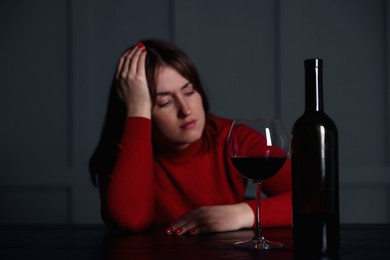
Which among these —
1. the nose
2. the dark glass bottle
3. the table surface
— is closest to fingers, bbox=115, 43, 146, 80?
the nose

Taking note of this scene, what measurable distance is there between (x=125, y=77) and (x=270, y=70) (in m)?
1.31

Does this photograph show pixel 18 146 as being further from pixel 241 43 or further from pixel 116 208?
pixel 116 208

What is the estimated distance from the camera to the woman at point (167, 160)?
1449mm

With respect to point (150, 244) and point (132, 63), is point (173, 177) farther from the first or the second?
point (150, 244)

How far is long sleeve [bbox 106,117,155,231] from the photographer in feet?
5.09

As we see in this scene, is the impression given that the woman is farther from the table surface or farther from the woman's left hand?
the table surface

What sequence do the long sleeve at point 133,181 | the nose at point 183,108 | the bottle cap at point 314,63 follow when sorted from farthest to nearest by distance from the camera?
the nose at point 183,108, the long sleeve at point 133,181, the bottle cap at point 314,63

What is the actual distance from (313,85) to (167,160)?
1162 mm

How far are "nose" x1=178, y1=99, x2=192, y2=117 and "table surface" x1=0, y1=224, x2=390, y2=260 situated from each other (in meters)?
0.54

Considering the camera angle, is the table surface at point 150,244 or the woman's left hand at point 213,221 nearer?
the table surface at point 150,244

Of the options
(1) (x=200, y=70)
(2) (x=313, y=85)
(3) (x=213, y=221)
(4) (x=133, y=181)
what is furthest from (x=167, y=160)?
(2) (x=313, y=85)

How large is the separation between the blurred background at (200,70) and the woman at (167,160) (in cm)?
93

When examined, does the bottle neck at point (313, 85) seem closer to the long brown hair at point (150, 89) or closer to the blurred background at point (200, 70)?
the long brown hair at point (150, 89)

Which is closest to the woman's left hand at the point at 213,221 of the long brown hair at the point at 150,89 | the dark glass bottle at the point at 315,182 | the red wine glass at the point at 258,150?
the red wine glass at the point at 258,150
